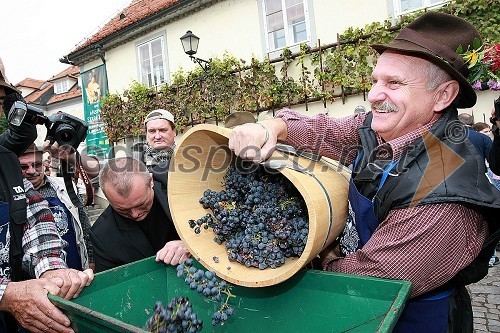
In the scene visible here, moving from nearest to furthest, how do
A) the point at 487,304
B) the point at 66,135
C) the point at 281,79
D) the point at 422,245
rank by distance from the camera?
the point at 422,245 → the point at 66,135 → the point at 487,304 → the point at 281,79

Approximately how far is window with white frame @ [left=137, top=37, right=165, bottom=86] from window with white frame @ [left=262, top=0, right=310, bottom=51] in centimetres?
327

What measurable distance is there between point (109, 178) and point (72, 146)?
965 mm

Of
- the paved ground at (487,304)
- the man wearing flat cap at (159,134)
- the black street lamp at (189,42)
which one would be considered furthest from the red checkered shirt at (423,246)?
the black street lamp at (189,42)

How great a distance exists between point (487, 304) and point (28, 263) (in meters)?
4.11

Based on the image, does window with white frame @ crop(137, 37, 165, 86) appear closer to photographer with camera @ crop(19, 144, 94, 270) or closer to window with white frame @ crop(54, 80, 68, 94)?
photographer with camera @ crop(19, 144, 94, 270)

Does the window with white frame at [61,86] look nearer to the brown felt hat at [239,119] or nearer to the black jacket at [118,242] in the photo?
the black jacket at [118,242]

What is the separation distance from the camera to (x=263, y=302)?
156 cm

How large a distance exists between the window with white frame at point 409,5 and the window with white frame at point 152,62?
5891 mm

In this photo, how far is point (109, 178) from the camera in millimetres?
2219

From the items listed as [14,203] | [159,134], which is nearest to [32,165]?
[14,203]

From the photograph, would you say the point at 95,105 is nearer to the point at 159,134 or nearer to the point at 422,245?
the point at 159,134

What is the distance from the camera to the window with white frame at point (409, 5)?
6.23 m

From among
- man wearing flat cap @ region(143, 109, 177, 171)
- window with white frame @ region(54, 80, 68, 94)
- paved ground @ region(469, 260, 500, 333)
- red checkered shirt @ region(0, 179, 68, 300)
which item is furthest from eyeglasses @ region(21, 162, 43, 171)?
window with white frame @ region(54, 80, 68, 94)

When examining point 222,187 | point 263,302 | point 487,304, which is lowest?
point 487,304
